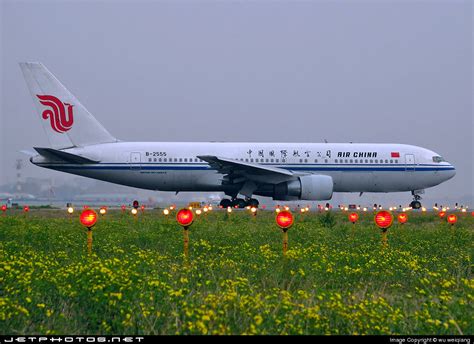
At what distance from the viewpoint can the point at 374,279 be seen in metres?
11.1


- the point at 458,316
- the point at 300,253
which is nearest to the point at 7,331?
the point at 458,316

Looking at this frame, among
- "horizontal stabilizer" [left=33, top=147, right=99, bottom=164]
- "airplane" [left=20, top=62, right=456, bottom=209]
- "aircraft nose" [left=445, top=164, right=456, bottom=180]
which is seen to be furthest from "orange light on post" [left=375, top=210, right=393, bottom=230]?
"aircraft nose" [left=445, top=164, right=456, bottom=180]

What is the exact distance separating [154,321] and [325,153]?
30.4m

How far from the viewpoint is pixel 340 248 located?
1563cm

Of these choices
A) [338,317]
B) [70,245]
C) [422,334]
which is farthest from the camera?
[70,245]

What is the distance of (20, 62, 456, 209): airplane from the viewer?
3419 cm

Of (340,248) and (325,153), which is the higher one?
Answer: (325,153)

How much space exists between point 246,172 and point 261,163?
1644 millimetres

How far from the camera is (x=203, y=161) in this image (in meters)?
35.5

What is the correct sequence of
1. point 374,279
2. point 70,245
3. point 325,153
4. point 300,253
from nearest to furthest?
point 374,279
point 300,253
point 70,245
point 325,153

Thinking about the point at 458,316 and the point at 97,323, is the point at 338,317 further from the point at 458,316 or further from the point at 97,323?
the point at 97,323

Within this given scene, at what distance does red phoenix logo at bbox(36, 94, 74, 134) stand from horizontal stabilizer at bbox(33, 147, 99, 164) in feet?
7.58

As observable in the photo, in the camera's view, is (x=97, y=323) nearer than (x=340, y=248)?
Yes

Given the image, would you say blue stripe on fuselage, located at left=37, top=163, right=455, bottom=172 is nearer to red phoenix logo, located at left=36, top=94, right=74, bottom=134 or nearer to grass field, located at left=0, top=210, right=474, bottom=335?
red phoenix logo, located at left=36, top=94, right=74, bottom=134
